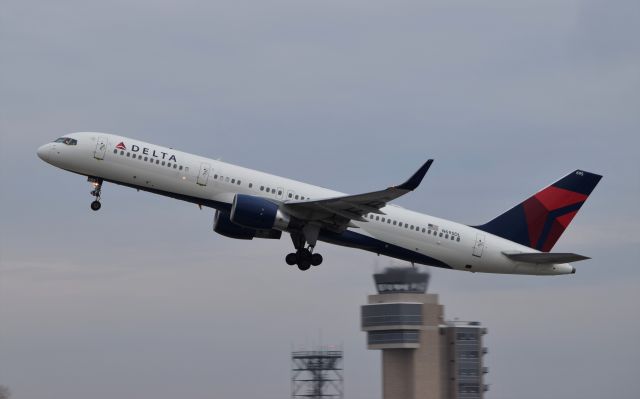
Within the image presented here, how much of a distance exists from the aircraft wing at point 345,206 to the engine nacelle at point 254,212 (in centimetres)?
93

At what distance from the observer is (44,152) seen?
47.8 metres

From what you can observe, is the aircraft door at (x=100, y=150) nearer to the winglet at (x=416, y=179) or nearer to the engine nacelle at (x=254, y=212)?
the engine nacelle at (x=254, y=212)

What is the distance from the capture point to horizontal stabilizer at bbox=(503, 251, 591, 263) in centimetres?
4900

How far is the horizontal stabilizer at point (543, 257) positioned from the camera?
49000 millimetres

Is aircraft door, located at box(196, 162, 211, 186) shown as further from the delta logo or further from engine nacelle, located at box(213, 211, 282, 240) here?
engine nacelle, located at box(213, 211, 282, 240)

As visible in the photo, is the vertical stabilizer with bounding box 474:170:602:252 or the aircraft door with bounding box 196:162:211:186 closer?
the aircraft door with bounding box 196:162:211:186

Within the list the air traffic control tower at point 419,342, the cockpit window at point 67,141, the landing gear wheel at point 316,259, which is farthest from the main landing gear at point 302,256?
the air traffic control tower at point 419,342

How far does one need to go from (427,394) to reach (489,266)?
50.7 meters

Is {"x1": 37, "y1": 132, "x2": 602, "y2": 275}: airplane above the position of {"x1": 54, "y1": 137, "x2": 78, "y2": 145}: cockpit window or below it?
below

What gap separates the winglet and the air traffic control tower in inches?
2363

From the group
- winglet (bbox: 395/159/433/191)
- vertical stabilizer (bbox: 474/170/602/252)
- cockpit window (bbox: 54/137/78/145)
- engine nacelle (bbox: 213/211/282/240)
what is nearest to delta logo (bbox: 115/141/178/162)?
cockpit window (bbox: 54/137/78/145)

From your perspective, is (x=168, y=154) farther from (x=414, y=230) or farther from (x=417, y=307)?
(x=417, y=307)

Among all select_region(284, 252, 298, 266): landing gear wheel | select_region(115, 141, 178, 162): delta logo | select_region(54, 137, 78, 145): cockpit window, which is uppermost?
Answer: select_region(54, 137, 78, 145): cockpit window

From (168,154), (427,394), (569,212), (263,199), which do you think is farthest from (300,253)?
(427,394)
